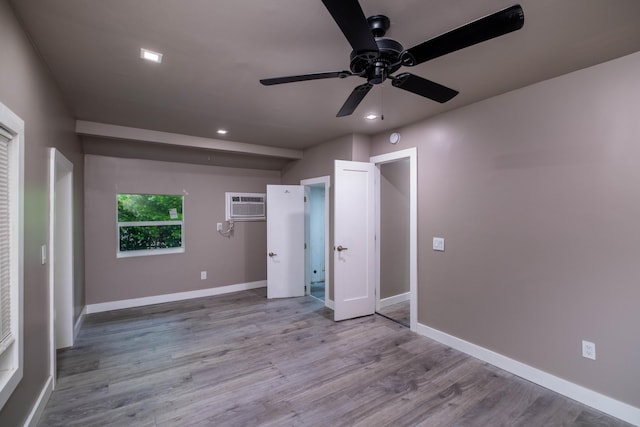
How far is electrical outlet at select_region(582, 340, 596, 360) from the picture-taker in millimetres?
2146

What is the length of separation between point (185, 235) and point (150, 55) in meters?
3.27

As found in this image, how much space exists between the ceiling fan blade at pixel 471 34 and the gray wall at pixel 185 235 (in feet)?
13.6

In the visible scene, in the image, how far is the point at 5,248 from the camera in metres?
1.56

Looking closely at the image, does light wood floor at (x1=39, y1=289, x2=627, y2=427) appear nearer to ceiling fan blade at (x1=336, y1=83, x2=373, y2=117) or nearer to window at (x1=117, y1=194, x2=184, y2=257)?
window at (x1=117, y1=194, x2=184, y2=257)

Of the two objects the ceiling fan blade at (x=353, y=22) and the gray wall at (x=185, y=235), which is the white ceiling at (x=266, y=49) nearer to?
the ceiling fan blade at (x=353, y=22)

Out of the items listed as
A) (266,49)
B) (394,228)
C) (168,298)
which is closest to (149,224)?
(168,298)

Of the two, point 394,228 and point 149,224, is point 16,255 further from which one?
point 394,228

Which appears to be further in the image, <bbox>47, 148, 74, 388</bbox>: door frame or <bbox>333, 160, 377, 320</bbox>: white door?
<bbox>333, 160, 377, 320</bbox>: white door

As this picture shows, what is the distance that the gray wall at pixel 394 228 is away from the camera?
165 inches

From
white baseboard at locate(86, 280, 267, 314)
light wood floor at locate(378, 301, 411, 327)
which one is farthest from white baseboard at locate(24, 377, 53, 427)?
light wood floor at locate(378, 301, 411, 327)


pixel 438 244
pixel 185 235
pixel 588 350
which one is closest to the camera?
pixel 588 350

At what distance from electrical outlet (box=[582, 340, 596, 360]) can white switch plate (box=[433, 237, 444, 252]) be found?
4.43ft

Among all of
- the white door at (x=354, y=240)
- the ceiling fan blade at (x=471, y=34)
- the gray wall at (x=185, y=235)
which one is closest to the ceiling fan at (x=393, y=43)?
the ceiling fan blade at (x=471, y=34)

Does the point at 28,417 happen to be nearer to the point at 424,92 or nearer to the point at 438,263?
the point at 424,92
